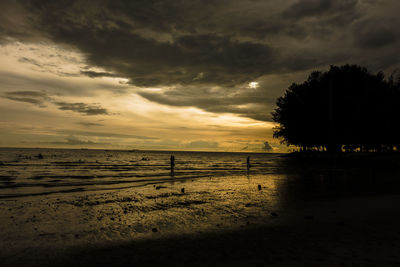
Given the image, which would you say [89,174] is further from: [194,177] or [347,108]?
[347,108]

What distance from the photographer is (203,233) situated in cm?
613

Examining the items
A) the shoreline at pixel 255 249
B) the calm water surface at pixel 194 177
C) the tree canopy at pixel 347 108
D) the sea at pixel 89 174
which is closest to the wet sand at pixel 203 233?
the shoreline at pixel 255 249

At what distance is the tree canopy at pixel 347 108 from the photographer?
4438 centimetres

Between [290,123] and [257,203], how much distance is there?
4974cm

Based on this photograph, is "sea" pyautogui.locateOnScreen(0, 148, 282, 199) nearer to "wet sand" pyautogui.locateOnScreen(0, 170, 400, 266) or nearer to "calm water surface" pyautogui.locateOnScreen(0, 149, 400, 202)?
"calm water surface" pyautogui.locateOnScreen(0, 149, 400, 202)

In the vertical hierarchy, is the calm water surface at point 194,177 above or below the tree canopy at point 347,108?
below

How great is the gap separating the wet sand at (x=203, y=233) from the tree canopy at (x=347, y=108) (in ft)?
124

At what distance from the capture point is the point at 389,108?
42.7 m

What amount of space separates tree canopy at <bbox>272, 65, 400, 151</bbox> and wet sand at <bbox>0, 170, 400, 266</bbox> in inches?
1493

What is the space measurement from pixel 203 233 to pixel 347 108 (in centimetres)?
5026

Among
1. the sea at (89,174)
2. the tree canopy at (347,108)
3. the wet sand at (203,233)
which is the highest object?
the tree canopy at (347,108)

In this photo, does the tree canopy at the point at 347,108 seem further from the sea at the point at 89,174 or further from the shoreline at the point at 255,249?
the shoreline at the point at 255,249

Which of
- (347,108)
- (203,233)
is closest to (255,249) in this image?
(203,233)

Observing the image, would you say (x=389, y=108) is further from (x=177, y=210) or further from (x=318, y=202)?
(x=177, y=210)
